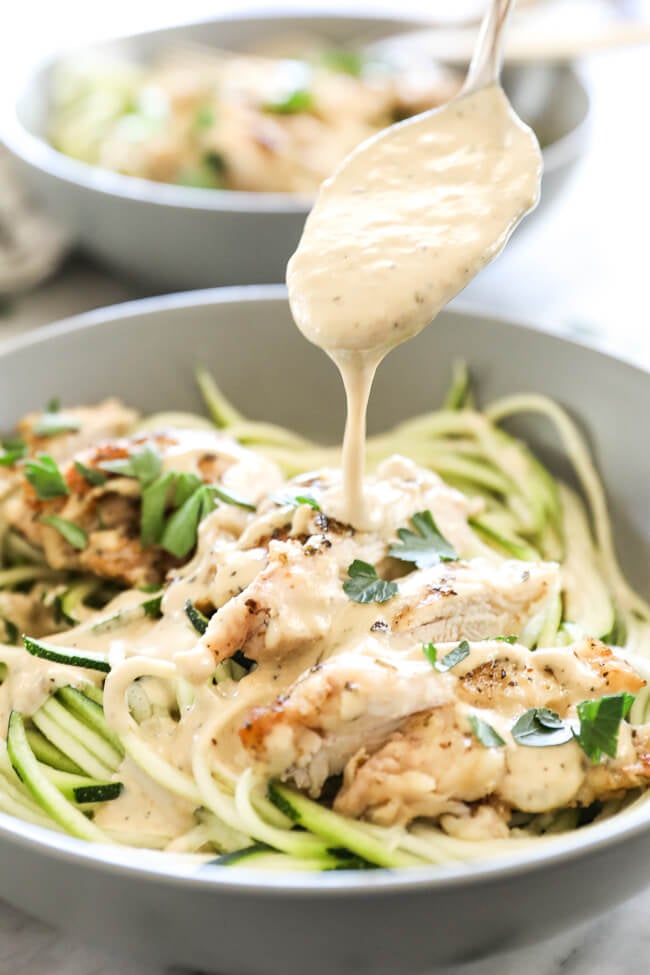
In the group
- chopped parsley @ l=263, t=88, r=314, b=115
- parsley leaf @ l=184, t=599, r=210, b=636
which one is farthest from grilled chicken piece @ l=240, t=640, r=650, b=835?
chopped parsley @ l=263, t=88, r=314, b=115

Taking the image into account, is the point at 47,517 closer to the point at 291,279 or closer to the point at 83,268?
the point at 291,279

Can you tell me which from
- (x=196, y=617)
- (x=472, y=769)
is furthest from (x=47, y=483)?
(x=472, y=769)

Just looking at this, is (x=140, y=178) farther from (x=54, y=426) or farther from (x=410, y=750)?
(x=410, y=750)

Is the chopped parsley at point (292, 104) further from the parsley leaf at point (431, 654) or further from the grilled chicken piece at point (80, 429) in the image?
the parsley leaf at point (431, 654)

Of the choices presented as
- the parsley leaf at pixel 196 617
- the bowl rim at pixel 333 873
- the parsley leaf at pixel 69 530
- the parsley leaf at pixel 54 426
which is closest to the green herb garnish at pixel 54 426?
the parsley leaf at pixel 54 426

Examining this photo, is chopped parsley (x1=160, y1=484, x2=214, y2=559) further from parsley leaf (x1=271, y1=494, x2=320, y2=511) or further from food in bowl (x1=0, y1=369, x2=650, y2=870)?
parsley leaf (x1=271, y1=494, x2=320, y2=511)

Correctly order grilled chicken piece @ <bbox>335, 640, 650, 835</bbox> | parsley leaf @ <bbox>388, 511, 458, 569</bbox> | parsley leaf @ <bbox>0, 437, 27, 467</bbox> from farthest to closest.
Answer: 1. parsley leaf @ <bbox>0, 437, 27, 467</bbox>
2. parsley leaf @ <bbox>388, 511, 458, 569</bbox>
3. grilled chicken piece @ <bbox>335, 640, 650, 835</bbox>

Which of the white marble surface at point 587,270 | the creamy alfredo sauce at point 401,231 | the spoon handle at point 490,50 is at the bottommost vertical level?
the white marble surface at point 587,270
